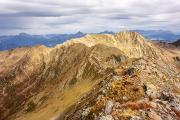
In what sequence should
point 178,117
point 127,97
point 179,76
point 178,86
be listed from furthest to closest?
point 179,76 < point 178,86 < point 127,97 < point 178,117

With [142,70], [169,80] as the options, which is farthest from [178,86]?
[142,70]

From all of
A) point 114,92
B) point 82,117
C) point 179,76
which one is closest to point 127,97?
point 114,92

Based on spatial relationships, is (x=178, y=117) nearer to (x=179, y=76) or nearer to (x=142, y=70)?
(x=142, y=70)

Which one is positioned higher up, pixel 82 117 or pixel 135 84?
pixel 135 84

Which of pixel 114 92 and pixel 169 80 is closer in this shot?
pixel 114 92

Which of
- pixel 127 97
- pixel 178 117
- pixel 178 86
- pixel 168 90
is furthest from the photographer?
pixel 178 86

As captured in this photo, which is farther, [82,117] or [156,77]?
[156,77]

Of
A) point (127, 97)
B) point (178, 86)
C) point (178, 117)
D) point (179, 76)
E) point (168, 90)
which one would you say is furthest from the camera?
point (179, 76)

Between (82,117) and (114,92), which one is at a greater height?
(114,92)

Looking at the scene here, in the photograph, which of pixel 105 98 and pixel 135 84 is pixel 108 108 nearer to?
pixel 105 98
